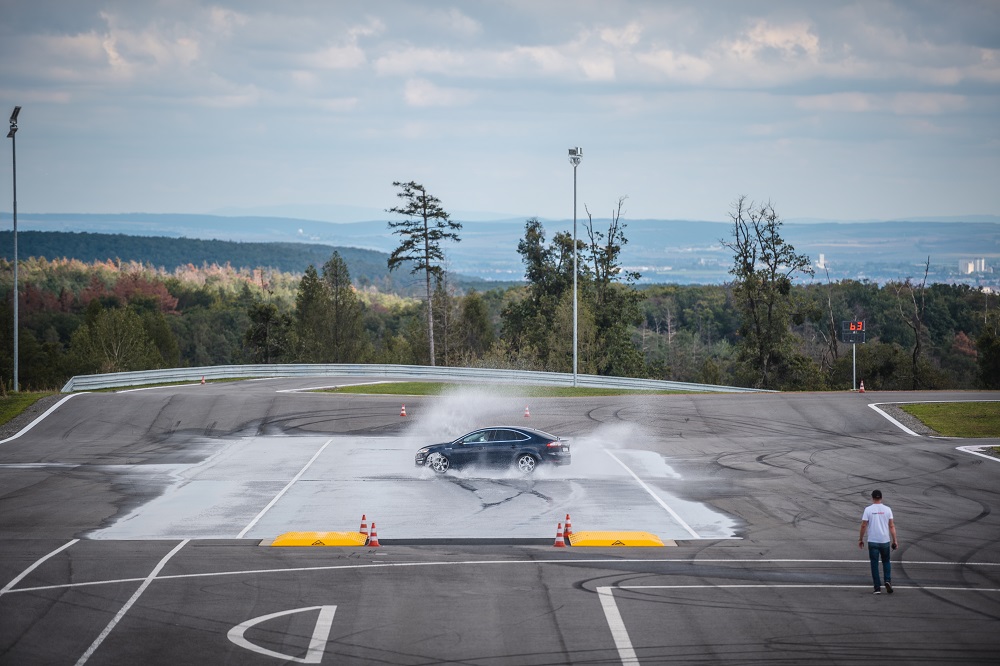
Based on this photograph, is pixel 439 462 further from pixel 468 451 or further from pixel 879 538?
pixel 879 538

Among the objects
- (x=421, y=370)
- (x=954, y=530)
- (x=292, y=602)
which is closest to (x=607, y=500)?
(x=954, y=530)

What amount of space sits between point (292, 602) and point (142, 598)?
234 centimetres

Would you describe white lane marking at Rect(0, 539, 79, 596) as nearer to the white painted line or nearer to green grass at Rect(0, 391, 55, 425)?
the white painted line

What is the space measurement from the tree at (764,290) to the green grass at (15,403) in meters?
48.8

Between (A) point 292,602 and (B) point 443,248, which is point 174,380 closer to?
(B) point 443,248

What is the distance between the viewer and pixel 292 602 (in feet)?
47.1

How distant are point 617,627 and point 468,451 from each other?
1303 centimetres

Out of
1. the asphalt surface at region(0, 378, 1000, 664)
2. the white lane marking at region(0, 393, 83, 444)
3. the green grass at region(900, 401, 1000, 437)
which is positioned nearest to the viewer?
the asphalt surface at region(0, 378, 1000, 664)

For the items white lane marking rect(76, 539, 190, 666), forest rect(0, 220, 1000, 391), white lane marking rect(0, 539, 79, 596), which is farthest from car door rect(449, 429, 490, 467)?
forest rect(0, 220, 1000, 391)

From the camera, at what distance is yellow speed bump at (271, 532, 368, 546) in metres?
18.2

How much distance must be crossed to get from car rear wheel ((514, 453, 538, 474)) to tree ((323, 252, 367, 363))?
75287 millimetres

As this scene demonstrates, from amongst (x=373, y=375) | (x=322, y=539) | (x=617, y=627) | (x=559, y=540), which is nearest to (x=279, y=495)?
(x=322, y=539)

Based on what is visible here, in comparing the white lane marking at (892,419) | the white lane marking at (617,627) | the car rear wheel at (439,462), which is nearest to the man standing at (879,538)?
the white lane marking at (617,627)

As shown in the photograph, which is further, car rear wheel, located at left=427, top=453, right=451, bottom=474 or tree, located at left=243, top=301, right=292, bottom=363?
tree, located at left=243, top=301, right=292, bottom=363
